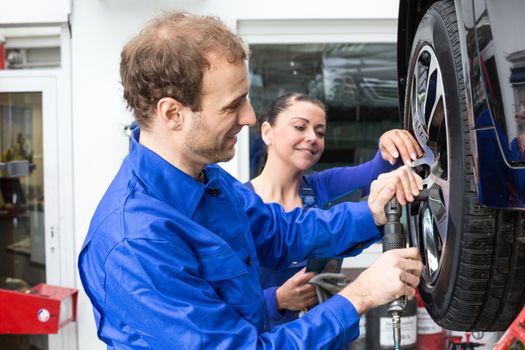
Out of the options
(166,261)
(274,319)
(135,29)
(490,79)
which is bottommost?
(274,319)

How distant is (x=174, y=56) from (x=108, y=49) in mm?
2659

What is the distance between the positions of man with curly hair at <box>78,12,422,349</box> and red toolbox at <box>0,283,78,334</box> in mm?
2382

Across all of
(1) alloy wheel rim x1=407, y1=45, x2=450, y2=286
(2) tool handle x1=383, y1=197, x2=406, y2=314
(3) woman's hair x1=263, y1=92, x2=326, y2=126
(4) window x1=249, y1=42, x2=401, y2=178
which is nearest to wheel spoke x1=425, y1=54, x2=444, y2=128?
(1) alloy wheel rim x1=407, y1=45, x2=450, y2=286

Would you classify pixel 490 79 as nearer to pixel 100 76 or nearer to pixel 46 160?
pixel 100 76

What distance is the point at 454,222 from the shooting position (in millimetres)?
1387

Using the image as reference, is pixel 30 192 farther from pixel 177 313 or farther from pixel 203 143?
pixel 177 313

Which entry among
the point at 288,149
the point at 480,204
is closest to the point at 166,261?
the point at 480,204

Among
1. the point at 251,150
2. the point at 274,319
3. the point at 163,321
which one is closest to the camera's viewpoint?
the point at 163,321

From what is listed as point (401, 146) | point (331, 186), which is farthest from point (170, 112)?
point (331, 186)

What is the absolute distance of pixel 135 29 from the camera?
389cm

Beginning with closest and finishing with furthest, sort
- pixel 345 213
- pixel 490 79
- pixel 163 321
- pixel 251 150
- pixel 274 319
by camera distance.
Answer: pixel 490 79, pixel 163 321, pixel 345 213, pixel 274 319, pixel 251 150

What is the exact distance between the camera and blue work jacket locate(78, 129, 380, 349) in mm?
1300

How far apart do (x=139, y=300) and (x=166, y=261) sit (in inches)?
3.7

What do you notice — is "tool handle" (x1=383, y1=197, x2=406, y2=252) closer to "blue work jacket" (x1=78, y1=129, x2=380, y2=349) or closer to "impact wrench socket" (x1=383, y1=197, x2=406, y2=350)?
"impact wrench socket" (x1=383, y1=197, x2=406, y2=350)
